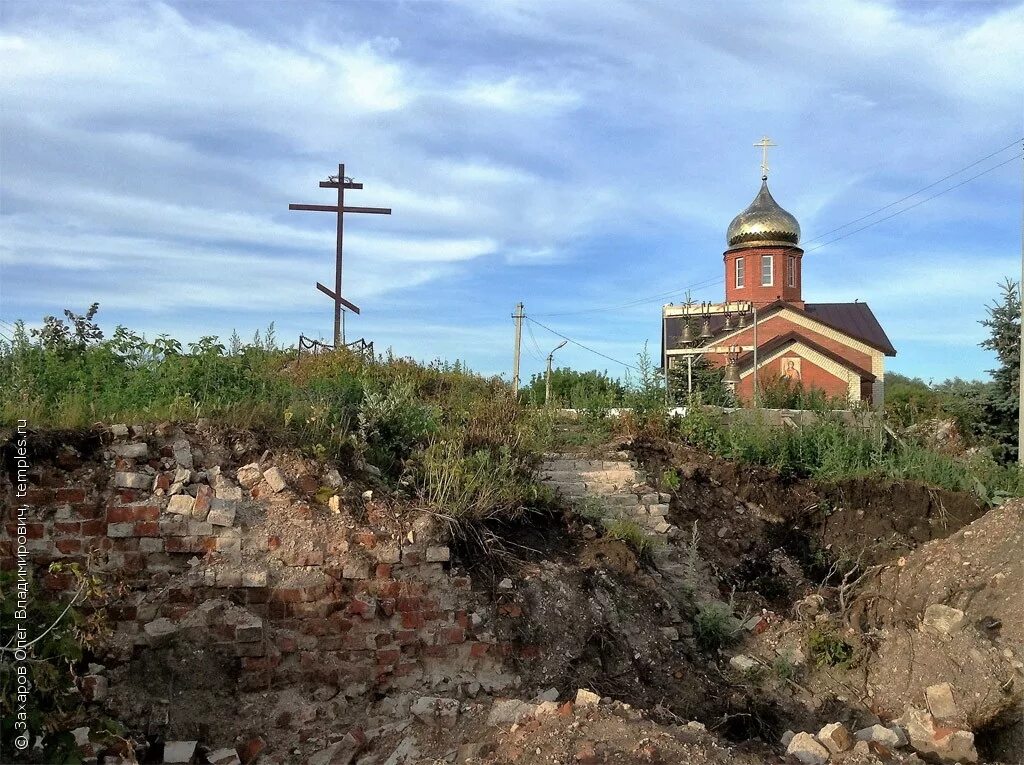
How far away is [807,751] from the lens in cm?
417

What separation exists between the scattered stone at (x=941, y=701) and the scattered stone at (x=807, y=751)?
1.87m

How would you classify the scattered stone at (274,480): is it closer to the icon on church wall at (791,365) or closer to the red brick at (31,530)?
the red brick at (31,530)

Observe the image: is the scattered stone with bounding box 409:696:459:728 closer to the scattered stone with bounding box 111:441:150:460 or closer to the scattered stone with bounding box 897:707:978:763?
the scattered stone with bounding box 111:441:150:460

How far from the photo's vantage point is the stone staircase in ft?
25.0

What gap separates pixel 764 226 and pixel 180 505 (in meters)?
31.3

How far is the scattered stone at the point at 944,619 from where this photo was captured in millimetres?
6000

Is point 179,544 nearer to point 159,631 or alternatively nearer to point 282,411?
point 159,631

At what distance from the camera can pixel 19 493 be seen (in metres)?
5.06

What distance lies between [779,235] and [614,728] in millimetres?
31685

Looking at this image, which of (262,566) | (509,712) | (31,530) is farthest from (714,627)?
(31,530)

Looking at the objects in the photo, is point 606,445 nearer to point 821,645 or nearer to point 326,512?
point 821,645

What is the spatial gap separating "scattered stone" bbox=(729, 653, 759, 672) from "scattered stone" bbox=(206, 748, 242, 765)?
139 inches

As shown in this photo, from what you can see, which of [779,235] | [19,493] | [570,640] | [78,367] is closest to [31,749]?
[19,493]

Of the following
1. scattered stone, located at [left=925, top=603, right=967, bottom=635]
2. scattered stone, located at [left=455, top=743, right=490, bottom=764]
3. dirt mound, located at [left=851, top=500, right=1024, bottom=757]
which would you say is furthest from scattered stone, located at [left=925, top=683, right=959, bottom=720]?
scattered stone, located at [left=455, top=743, right=490, bottom=764]
